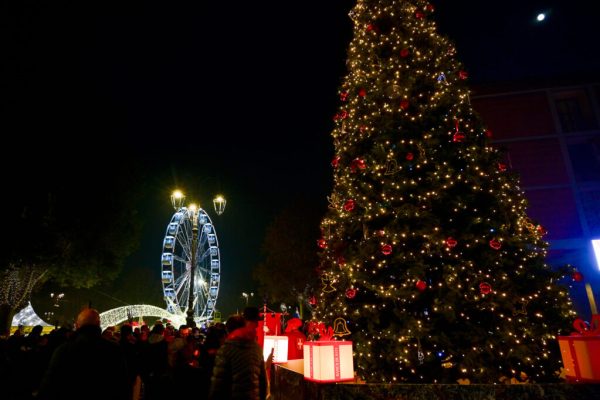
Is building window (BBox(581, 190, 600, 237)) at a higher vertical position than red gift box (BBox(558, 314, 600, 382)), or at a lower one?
higher

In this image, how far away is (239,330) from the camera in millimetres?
3791

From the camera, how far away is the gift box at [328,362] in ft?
16.2

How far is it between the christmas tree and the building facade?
1291cm

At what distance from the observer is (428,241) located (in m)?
6.53

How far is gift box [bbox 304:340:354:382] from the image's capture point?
494cm

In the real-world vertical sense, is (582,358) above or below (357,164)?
below

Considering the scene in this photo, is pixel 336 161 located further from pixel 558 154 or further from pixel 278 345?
pixel 558 154

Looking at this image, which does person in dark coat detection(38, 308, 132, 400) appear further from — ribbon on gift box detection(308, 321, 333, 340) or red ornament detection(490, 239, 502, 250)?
red ornament detection(490, 239, 502, 250)

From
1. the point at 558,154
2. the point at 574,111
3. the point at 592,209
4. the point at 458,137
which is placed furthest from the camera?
the point at 574,111

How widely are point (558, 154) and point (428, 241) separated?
56.1ft

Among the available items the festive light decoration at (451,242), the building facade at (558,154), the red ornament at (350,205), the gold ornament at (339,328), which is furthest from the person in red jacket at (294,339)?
the building facade at (558,154)

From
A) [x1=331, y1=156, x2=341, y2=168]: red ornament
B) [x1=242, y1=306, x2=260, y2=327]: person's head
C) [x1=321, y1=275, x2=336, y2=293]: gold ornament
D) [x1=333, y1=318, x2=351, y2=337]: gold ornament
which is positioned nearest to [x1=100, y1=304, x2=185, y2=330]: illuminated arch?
[x1=321, y1=275, x2=336, y2=293]: gold ornament

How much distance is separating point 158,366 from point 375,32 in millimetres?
8617

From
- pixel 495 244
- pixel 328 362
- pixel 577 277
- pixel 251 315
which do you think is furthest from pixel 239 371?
pixel 577 277
